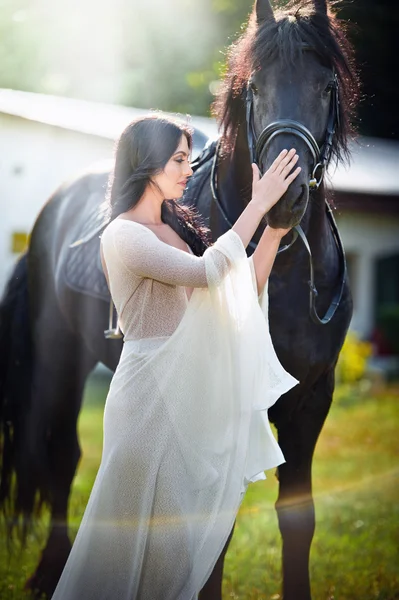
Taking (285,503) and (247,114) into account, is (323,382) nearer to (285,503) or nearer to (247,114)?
(285,503)

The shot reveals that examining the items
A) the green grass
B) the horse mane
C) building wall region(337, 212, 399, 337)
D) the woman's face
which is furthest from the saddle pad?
building wall region(337, 212, 399, 337)

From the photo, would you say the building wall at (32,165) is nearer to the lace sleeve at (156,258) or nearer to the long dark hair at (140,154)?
the long dark hair at (140,154)

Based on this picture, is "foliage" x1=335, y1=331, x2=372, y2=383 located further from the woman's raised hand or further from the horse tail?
the woman's raised hand

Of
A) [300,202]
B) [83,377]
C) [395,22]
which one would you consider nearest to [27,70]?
[83,377]

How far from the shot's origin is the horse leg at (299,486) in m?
3.97

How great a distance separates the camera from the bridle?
3.13m

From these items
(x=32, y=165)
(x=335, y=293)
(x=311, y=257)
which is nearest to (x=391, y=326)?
(x=32, y=165)

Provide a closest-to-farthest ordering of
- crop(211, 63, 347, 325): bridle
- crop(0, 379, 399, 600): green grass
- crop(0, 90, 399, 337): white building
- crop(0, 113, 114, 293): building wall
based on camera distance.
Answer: crop(211, 63, 347, 325): bridle → crop(0, 379, 399, 600): green grass → crop(0, 90, 399, 337): white building → crop(0, 113, 114, 293): building wall

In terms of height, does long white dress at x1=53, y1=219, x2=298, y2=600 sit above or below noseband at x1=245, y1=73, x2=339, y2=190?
below

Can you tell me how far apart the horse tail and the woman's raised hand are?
2.88 meters

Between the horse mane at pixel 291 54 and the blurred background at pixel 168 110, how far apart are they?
283 millimetres

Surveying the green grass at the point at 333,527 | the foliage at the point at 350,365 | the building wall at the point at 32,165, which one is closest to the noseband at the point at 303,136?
the green grass at the point at 333,527

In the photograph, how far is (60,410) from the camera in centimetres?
550

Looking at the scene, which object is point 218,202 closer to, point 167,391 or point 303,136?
point 303,136
